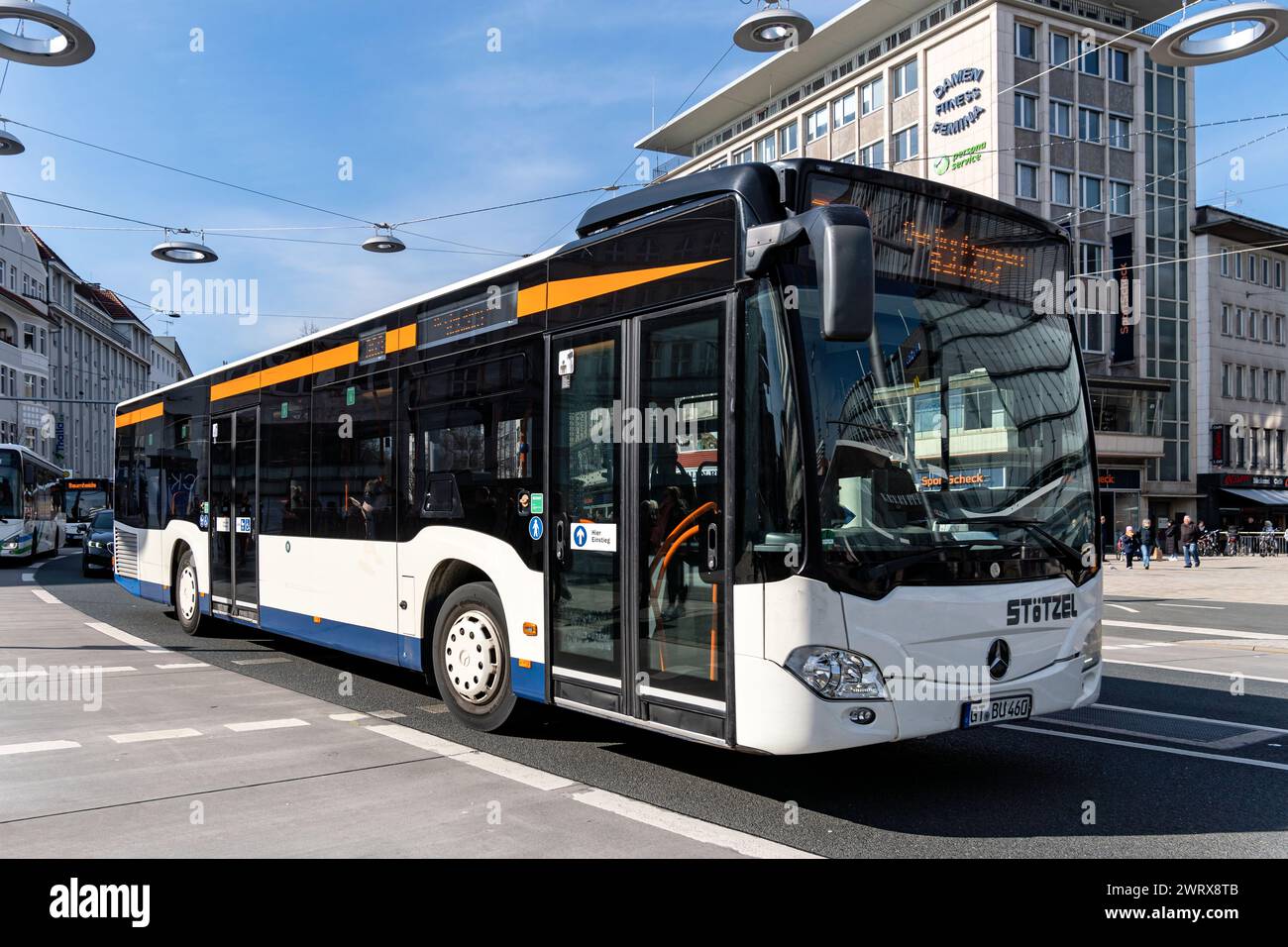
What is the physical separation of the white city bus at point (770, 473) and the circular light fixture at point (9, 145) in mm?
14425

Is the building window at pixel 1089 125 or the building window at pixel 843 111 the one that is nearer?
the building window at pixel 1089 125

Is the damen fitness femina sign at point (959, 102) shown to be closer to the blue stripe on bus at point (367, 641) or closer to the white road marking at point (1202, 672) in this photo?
the white road marking at point (1202, 672)

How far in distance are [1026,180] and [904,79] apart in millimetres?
7382

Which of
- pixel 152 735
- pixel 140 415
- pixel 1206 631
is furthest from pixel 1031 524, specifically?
pixel 140 415

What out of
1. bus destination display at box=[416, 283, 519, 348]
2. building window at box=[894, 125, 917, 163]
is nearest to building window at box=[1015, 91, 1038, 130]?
building window at box=[894, 125, 917, 163]

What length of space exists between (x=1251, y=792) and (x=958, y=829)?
6.31 ft

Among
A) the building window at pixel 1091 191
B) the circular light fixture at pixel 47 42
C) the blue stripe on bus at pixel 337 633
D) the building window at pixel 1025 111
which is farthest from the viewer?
the building window at pixel 1091 191

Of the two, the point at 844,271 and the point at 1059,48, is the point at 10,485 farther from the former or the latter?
the point at 1059,48

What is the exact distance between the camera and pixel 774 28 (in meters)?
16.0

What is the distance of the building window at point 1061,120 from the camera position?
4569 centimetres

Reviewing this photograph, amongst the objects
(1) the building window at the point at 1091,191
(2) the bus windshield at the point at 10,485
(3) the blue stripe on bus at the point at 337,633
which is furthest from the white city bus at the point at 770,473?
(1) the building window at the point at 1091,191

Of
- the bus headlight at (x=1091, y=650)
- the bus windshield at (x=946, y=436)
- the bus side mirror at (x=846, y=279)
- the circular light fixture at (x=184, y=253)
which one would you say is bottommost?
the bus headlight at (x=1091, y=650)

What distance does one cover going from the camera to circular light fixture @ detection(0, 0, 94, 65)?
11.5 m
